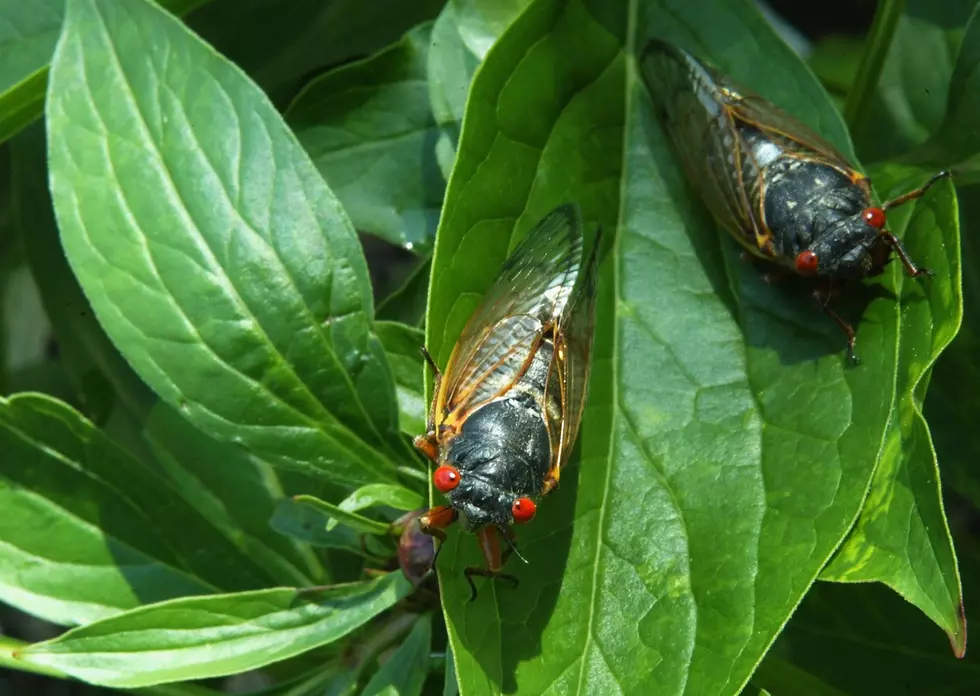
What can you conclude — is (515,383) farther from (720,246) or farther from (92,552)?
(92,552)

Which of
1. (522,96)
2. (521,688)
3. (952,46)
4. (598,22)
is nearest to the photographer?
(521,688)

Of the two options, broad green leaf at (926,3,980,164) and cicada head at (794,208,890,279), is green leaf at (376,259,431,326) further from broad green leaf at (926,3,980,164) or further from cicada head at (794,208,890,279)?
broad green leaf at (926,3,980,164)

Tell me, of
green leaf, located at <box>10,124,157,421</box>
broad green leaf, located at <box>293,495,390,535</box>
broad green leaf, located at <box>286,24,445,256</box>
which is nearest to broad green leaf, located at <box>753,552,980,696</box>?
broad green leaf, located at <box>293,495,390,535</box>

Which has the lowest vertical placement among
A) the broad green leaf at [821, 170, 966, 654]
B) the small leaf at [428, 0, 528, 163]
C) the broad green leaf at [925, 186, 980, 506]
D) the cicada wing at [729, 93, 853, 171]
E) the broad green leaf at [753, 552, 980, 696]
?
the broad green leaf at [753, 552, 980, 696]

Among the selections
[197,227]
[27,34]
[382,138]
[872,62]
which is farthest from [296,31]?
[872,62]

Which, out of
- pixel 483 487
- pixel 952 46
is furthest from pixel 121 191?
pixel 952 46

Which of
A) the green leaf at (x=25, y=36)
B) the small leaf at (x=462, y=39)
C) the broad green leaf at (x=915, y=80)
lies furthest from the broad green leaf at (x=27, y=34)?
the broad green leaf at (x=915, y=80)
